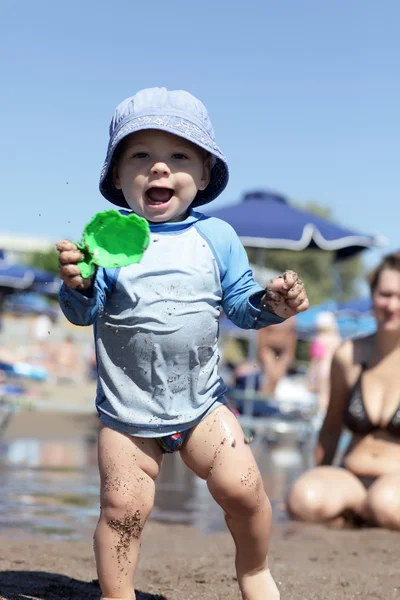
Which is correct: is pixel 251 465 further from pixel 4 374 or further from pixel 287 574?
pixel 4 374

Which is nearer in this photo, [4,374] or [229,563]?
[229,563]

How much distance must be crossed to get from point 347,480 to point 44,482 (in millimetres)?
2272

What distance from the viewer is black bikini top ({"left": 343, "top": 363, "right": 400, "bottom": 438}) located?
197 inches

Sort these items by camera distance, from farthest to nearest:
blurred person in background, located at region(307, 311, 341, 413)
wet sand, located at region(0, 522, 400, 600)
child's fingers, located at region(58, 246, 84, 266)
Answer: blurred person in background, located at region(307, 311, 341, 413)
wet sand, located at region(0, 522, 400, 600)
child's fingers, located at region(58, 246, 84, 266)

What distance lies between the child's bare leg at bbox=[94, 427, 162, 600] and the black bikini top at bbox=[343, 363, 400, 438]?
2.47 m

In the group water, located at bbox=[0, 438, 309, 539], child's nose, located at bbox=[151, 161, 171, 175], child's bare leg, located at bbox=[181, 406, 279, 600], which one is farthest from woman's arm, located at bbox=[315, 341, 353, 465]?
child's nose, located at bbox=[151, 161, 171, 175]

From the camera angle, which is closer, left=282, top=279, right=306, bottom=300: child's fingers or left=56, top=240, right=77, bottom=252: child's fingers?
left=56, top=240, right=77, bottom=252: child's fingers

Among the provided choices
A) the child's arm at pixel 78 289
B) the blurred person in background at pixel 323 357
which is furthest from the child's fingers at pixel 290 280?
the blurred person in background at pixel 323 357

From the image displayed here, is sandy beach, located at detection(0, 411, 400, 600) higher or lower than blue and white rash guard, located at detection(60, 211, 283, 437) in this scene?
lower

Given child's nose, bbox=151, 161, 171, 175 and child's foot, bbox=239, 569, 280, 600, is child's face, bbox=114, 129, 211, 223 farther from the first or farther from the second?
child's foot, bbox=239, 569, 280, 600

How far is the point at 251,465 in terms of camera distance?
2.85 m

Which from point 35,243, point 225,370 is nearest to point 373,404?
point 225,370

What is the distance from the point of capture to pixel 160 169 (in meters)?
2.79

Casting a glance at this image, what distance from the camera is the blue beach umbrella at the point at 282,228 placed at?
10.2 metres
